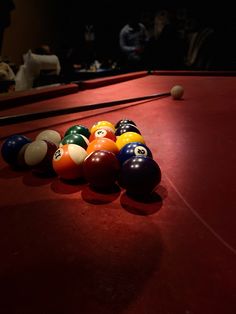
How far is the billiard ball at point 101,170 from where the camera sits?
1074 mm

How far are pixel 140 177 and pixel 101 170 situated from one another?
14cm

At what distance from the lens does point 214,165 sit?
124 cm

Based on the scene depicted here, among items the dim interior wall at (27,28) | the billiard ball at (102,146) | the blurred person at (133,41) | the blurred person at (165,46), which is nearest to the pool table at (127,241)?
the billiard ball at (102,146)

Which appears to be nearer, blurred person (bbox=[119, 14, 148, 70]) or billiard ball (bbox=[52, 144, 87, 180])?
billiard ball (bbox=[52, 144, 87, 180])

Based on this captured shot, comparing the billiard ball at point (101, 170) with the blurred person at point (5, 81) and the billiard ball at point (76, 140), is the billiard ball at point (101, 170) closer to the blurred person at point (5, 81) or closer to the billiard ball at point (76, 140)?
the billiard ball at point (76, 140)

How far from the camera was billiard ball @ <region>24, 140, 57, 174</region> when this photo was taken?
1.23 metres

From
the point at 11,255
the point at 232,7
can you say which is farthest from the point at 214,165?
the point at 232,7

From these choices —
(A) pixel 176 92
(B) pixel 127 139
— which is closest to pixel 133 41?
(A) pixel 176 92

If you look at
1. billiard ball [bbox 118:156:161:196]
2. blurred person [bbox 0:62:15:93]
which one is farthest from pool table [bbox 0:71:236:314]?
blurred person [bbox 0:62:15:93]

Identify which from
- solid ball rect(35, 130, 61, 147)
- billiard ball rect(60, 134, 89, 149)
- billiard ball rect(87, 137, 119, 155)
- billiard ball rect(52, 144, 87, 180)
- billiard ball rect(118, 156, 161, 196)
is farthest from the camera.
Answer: solid ball rect(35, 130, 61, 147)

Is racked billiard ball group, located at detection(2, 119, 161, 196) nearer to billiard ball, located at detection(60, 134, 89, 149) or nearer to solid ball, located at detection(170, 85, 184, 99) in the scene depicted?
billiard ball, located at detection(60, 134, 89, 149)

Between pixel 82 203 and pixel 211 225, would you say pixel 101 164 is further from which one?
pixel 211 225

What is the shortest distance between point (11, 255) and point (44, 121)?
1438 mm

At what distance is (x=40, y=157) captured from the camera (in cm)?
122
